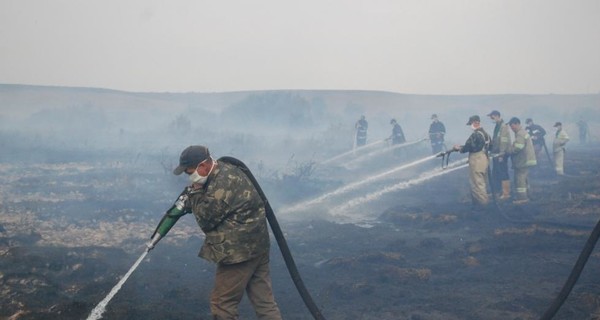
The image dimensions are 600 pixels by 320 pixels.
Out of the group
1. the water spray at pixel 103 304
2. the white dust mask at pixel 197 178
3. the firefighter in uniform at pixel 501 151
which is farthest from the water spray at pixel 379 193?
the white dust mask at pixel 197 178

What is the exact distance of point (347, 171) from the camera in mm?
18422

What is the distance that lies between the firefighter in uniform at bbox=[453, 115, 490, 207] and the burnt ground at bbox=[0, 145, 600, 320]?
1.29 ft

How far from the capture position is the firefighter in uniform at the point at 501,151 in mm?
11328

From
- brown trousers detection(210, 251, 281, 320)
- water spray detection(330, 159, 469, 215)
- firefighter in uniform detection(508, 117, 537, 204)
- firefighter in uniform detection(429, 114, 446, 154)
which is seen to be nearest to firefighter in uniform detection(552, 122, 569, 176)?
water spray detection(330, 159, 469, 215)

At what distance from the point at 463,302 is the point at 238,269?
3132 mm

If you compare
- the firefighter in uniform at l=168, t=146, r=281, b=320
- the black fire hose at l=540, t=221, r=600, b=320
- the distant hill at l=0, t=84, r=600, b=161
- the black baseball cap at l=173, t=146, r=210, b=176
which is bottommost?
the black fire hose at l=540, t=221, r=600, b=320

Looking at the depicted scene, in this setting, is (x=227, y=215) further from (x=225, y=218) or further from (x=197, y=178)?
(x=197, y=178)

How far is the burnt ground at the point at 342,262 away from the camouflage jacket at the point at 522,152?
98 cm

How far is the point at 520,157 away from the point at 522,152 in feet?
0.41

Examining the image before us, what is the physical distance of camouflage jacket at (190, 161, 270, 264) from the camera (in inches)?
153

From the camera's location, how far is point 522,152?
37.9 feet

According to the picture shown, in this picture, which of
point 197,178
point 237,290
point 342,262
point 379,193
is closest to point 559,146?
point 379,193

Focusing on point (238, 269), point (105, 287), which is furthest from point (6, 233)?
point (238, 269)

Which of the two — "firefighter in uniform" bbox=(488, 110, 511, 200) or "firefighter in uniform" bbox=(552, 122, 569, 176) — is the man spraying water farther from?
"firefighter in uniform" bbox=(552, 122, 569, 176)
